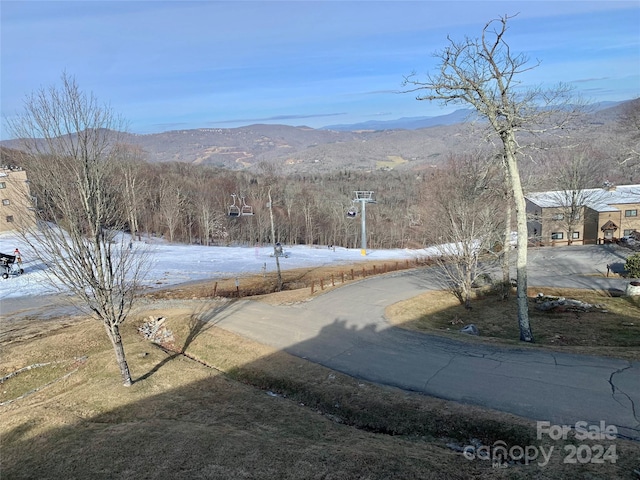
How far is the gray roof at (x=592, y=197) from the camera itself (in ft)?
137

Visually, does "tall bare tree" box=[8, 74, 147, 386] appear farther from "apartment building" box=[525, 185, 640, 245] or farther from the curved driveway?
"apartment building" box=[525, 185, 640, 245]

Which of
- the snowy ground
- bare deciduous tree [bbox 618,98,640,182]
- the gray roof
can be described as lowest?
the snowy ground

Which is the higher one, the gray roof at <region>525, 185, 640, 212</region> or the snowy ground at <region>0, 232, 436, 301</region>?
the gray roof at <region>525, 185, 640, 212</region>

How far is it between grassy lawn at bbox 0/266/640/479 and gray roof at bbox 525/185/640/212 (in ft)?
99.7

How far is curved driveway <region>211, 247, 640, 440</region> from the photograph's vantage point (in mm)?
8562

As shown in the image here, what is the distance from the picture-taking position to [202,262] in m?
35.7

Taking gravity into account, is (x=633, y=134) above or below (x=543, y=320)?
above

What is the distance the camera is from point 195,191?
Answer: 7606 cm

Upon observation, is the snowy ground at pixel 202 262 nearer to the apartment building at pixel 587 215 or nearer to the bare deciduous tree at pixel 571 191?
the apartment building at pixel 587 215

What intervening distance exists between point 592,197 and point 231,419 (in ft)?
156

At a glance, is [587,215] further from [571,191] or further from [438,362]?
[438,362]

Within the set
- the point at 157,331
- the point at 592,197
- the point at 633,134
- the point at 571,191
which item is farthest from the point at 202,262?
the point at 592,197

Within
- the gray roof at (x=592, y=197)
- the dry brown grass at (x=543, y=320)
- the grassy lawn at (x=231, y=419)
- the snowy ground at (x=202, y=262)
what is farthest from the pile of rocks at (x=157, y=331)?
the gray roof at (x=592, y=197)

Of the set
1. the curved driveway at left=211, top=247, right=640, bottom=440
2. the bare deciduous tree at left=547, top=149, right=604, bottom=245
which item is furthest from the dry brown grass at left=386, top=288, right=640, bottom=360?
the bare deciduous tree at left=547, top=149, right=604, bottom=245
